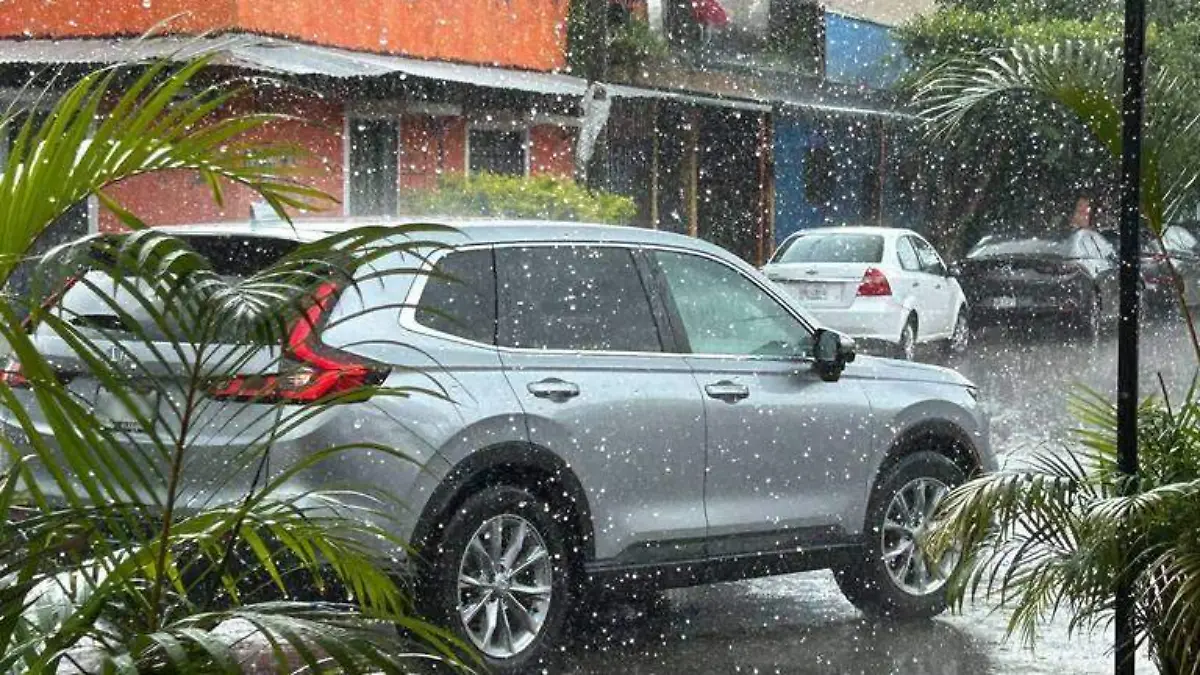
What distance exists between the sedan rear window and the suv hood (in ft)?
46.9

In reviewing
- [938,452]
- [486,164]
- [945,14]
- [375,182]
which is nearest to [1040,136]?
[945,14]

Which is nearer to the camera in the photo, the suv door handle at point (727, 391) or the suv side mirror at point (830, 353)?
the suv door handle at point (727, 391)

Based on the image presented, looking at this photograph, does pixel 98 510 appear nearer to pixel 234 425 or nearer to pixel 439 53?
pixel 234 425

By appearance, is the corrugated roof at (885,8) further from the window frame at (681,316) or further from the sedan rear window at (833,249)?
the window frame at (681,316)

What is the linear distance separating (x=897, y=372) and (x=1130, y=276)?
275 centimetres

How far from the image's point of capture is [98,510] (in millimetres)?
3232

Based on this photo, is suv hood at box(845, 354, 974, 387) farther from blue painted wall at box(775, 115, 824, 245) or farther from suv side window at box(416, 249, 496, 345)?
blue painted wall at box(775, 115, 824, 245)

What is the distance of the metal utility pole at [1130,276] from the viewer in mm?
5758

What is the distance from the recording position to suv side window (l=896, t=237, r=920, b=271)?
23.2 meters

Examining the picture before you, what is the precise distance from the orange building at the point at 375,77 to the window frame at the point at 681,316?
11.5 m

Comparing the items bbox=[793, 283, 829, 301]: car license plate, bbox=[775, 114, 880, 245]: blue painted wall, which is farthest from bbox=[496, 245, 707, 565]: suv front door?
bbox=[775, 114, 880, 245]: blue painted wall

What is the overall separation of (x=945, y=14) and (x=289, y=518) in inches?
1319

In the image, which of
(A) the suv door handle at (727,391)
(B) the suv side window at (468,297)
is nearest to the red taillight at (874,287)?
(A) the suv door handle at (727,391)

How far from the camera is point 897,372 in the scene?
28.0 feet
